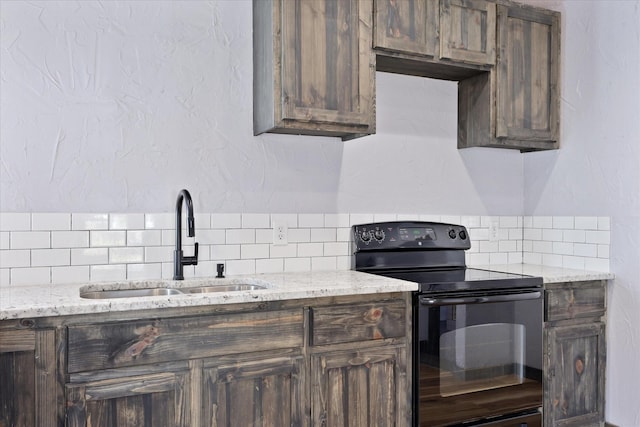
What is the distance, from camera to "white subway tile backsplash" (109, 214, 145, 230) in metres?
2.35

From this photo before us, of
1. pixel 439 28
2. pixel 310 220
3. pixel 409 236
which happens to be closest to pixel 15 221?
pixel 310 220

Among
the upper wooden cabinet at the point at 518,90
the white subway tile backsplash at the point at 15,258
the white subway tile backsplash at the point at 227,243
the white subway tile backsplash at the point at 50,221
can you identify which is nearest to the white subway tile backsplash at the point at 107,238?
the white subway tile backsplash at the point at 227,243

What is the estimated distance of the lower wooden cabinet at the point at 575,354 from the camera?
104 inches

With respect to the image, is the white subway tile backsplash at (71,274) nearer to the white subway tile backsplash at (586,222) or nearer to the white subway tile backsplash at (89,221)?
the white subway tile backsplash at (89,221)

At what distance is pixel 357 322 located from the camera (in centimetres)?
215

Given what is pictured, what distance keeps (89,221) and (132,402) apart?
2.80 ft

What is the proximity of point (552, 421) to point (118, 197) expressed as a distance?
228cm

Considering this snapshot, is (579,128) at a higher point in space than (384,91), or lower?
lower

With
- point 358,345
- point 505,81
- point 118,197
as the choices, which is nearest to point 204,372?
point 358,345

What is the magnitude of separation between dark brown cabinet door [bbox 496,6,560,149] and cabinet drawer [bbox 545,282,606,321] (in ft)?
2.64

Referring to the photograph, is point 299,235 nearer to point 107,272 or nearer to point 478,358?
point 107,272

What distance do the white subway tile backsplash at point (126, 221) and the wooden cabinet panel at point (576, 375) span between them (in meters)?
1.99

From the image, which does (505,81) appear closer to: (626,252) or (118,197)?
(626,252)

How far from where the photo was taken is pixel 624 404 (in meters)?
2.72
